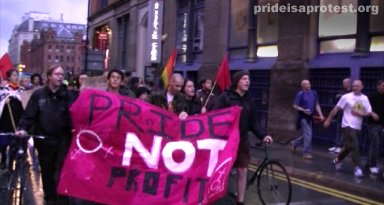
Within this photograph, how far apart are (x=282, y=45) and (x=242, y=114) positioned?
9.99 metres

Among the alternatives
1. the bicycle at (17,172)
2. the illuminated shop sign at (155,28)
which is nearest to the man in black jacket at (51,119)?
the bicycle at (17,172)

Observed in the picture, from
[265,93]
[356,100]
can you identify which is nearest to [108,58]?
[265,93]

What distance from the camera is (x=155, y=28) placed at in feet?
89.4

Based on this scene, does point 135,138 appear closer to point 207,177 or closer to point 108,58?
point 207,177

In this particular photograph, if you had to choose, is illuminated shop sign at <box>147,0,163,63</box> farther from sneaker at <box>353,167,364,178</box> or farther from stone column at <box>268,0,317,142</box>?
sneaker at <box>353,167,364,178</box>

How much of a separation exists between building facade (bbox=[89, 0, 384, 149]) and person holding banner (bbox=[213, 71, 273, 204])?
721 centimetres

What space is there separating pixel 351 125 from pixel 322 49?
17.7 ft

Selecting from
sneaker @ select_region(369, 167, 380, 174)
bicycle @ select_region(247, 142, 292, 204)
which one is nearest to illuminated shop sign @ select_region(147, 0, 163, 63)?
sneaker @ select_region(369, 167, 380, 174)

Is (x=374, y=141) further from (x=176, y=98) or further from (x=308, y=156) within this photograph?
(x=176, y=98)

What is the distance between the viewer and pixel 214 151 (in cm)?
613

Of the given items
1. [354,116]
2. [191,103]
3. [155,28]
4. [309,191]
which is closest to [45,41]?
[155,28]

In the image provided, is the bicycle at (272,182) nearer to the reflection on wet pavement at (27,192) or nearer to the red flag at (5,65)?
the reflection on wet pavement at (27,192)

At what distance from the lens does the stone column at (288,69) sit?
631 inches

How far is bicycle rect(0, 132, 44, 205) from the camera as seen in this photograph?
23.6 ft
